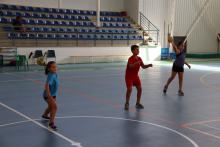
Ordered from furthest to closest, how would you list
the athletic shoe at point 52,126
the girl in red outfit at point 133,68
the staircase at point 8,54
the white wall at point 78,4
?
the white wall at point 78,4 → the staircase at point 8,54 → the girl in red outfit at point 133,68 → the athletic shoe at point 52,126

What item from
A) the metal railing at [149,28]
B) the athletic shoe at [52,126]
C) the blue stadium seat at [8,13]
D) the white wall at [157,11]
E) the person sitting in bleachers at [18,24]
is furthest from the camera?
the white wall at [157,11]

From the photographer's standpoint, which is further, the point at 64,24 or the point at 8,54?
the point at 64,24

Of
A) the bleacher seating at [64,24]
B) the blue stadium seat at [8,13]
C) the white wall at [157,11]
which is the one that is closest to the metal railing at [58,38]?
the bleacher seating at [64,24]

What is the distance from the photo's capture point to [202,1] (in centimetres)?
3409

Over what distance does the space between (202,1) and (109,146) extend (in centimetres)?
3054

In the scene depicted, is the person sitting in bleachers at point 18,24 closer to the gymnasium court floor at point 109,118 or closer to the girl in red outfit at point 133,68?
the gymnasium court floor at point 109,118

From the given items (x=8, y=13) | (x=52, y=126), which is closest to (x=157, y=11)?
(x=8, y=13)

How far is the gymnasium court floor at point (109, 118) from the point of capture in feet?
21.5

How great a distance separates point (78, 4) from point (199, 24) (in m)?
12.7

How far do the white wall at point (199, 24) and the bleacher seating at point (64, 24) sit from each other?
5.80m

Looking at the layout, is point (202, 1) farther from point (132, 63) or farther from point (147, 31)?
point (132, 63)

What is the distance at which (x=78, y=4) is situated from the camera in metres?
28.9

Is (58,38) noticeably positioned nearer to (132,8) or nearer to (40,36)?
(40,36)

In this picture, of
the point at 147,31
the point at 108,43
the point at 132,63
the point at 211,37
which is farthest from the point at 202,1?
the point at 132,63
